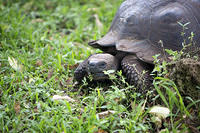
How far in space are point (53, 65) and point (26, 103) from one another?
107 cm

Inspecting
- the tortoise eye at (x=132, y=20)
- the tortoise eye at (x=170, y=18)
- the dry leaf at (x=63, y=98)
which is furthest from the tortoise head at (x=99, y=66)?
the tortoise eye at (x=170, y=18)

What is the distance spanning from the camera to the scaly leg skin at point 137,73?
320 centimetres

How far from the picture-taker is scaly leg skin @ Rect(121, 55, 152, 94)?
3203 millimetres

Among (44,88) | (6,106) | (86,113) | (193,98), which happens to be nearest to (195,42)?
(193,98)

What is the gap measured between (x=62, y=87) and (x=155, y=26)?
164cm

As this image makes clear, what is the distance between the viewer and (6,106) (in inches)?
124

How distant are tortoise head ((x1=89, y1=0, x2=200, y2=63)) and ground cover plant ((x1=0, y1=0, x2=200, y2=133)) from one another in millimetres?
490

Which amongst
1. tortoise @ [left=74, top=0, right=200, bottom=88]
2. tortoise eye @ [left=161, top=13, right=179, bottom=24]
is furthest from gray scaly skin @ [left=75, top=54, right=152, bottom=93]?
tortoise eye @ [left=161, top=13, right=179, bottom=24]

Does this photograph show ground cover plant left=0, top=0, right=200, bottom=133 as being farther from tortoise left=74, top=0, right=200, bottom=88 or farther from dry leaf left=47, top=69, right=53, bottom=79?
tortoise left=74, top=0, right=200, bottom=88

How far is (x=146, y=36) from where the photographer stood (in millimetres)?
3523

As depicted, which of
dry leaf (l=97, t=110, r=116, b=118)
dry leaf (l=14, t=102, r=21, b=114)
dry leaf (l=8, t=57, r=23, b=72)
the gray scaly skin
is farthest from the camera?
dry leaf (l=8, t=57, r=23, b=72)

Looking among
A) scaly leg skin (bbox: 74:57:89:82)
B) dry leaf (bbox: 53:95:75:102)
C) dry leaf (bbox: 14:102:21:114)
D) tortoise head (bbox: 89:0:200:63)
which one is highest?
tortoise head (bbox: 89:0:200:63)

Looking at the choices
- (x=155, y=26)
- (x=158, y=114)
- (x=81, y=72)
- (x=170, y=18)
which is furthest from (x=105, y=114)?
(x=170, y=18)

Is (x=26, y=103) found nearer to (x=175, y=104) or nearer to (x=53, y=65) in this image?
(x=53, y=65)
